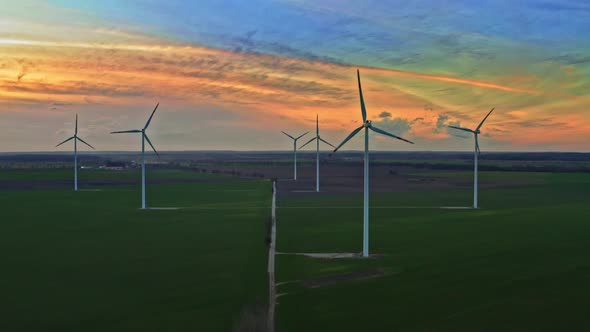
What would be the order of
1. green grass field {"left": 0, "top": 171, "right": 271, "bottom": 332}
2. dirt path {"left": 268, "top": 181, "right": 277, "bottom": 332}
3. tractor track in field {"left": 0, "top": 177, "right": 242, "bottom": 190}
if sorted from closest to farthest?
dirt path {"left": 268, "top": 181, "right": 277, "bottom": 332} < green grass field {"left": 0, "top": 171, "right": 271, "bottom": 332} < tractor track in field {"left": 0, "top": 177, "right": 242, "bottom": 190}

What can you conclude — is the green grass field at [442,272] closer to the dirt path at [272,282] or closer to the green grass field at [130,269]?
the dirt path at [272,282]

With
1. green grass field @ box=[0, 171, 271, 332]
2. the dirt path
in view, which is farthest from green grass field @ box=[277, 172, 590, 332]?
green grass field @ box=[0, 171, 271, 332]

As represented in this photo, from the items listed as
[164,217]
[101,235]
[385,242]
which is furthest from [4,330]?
[164,217]

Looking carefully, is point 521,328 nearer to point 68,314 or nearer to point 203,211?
point 68,314

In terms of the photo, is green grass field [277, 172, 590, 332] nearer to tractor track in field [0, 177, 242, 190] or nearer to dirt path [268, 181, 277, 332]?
dirt path [268, 181, 277, 332]

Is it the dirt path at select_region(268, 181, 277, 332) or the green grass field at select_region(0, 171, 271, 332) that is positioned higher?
the dirt path at select_region(268, 181, 277, 332)

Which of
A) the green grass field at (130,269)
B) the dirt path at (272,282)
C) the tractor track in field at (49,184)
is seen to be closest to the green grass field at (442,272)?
the dirt path at (272,282)
